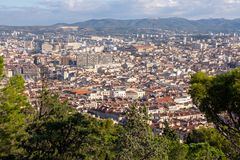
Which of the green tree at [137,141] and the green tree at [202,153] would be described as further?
the green tree at [202,153]


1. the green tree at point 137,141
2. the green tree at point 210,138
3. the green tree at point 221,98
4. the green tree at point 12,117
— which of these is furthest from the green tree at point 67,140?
the green tree at point 210,138

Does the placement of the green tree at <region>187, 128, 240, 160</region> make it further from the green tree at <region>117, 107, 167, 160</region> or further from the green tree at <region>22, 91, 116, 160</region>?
the green tree at <region>117, 107, 167, 160</region>

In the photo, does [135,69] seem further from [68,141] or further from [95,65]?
[68,141]

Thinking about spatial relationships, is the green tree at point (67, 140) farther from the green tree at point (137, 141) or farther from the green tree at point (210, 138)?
the green tree at point (210, 138)

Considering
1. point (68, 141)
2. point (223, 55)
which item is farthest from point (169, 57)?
point (68, 141)

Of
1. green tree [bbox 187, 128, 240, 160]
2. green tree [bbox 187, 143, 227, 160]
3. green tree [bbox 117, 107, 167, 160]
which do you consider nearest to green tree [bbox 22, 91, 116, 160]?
green tree [bbox 117, 107, 167, 160]

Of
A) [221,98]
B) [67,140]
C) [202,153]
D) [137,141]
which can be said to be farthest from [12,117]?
[202,153]
